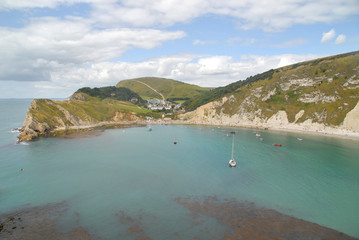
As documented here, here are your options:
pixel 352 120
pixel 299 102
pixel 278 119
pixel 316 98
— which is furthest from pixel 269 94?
pixel 352 120

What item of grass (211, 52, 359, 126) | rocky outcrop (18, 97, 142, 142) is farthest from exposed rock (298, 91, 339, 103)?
rocky outcrop (18, 97, 142, 142)

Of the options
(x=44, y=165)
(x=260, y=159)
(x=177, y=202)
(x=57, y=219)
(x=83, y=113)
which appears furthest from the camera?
(x=83, y=113)

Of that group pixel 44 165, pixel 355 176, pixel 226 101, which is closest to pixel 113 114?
pixel 226 101

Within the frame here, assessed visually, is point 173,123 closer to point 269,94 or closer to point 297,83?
point 269,94

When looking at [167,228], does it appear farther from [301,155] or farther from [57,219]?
[301,155]

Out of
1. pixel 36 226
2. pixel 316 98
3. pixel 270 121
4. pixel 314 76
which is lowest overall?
pixel 36 226

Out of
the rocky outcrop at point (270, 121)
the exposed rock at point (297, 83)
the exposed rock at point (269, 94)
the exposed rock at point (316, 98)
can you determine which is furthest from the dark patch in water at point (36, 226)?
the exposed rock at point (297, 83)
